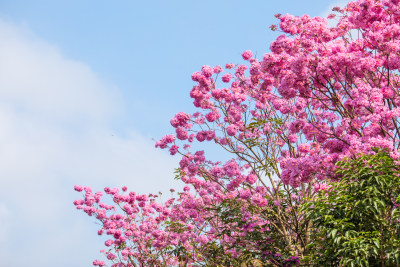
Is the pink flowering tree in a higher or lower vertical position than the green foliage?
higher

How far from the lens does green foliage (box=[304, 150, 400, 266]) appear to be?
20.2 feet

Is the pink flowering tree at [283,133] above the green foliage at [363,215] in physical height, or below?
above

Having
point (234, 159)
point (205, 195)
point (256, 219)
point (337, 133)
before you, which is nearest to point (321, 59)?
point (337, 133)

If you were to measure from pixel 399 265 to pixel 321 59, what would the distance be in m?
3.73

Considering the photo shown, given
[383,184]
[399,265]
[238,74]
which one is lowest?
[399,265]

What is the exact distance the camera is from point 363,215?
260 inches

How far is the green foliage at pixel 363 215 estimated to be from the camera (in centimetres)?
616

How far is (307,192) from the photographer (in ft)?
34.0

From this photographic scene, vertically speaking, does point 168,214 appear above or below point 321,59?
above

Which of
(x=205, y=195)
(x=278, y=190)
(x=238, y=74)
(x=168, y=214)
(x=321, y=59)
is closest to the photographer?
(x=321, y=59)

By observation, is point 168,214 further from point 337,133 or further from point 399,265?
point 399,265

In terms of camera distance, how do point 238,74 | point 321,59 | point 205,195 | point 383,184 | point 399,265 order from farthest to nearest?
point 205,195 < point 238,74 < point 321,59 < point 383,184 < point 399,265

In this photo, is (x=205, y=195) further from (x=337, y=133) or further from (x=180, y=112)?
(x=337, y=133)

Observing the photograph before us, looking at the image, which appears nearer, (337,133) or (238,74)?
(337,133)
